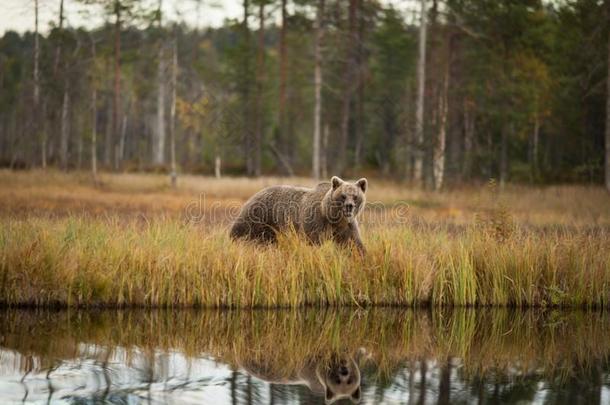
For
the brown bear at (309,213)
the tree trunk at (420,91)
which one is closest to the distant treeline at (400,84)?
the tree trunk at (420,91)

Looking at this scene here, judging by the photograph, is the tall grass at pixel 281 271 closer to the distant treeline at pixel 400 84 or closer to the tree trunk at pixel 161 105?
the distant treeline at pixel 400 84

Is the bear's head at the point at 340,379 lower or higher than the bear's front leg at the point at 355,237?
lower

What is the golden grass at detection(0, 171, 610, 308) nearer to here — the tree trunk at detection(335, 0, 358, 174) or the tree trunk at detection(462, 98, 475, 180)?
the tree trunk at detection(335, 0, 358, 174)

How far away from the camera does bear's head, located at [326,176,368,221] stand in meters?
9.84

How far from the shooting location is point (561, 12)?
3488 centimetres

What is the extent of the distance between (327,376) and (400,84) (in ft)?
136

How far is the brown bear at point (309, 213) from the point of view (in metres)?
10.1

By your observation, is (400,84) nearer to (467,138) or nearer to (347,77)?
(347,77)

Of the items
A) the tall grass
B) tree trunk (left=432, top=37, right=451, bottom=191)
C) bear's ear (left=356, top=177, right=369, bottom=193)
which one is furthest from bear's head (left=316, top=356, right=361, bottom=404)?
tree trunk (left=432, top=37, right=451, bottom=191)

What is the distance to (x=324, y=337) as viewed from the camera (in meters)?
8.18

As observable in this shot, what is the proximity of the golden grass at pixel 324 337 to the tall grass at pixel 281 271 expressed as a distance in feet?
1.04

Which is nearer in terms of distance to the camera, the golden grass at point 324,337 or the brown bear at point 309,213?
the golden grass at point 324,337

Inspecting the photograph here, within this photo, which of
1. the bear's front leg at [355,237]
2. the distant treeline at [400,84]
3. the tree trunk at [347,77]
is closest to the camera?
the bear's front leg at [355,237]

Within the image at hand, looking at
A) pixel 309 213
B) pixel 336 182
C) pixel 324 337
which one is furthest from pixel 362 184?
pixel 324 337
